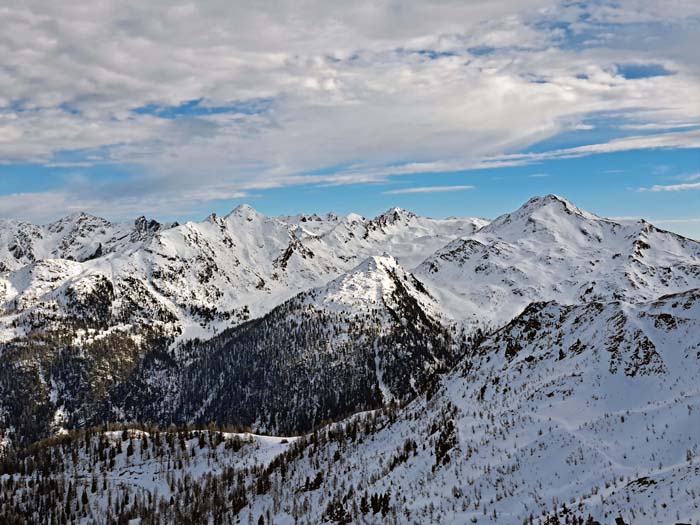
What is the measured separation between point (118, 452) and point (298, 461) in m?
72.7

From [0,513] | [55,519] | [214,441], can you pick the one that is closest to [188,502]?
[214,441]

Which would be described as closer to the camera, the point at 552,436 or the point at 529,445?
the point at 529,445

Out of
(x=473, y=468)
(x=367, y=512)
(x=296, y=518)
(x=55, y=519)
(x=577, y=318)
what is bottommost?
(x=55, y=519)

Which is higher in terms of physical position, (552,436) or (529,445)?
(552,436)

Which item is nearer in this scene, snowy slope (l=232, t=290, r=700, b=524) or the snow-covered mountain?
snowy slope (l=232, t=290, r=700, b=524)

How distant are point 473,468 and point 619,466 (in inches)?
517

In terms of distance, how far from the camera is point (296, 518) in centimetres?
5672

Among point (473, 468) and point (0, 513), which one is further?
point (0, 513)

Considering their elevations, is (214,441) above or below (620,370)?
below

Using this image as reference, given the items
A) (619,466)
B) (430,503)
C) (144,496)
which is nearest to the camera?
→ (619,466)

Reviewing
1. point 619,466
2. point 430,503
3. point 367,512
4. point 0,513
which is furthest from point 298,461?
point 0,513

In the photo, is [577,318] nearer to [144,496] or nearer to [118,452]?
[144,496]

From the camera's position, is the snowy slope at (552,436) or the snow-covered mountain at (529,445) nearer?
the snowy slope at (552,436)

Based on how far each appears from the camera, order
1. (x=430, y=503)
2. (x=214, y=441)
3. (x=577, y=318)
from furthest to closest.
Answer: (x=214, y=441), (x=577, y=318), (x=430, y=503)
